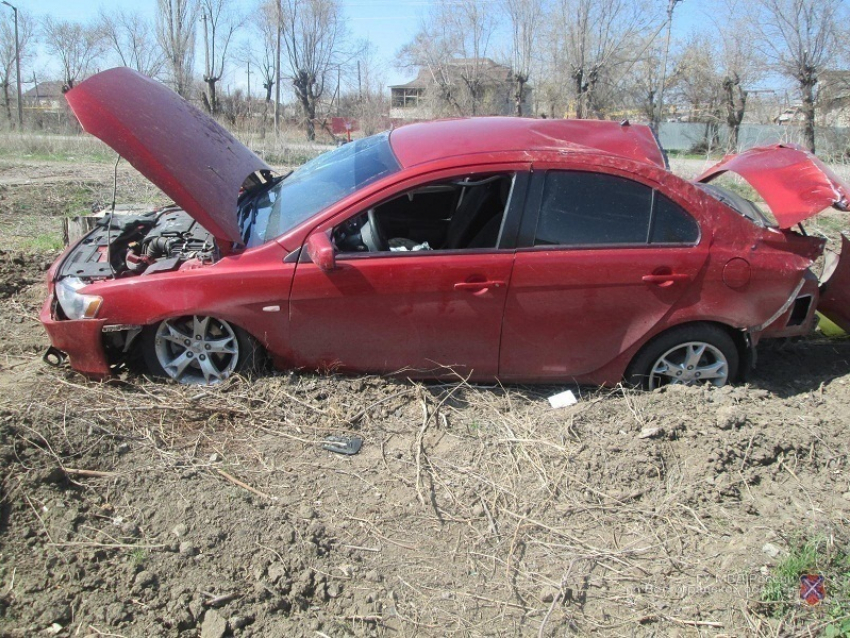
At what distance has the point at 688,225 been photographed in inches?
161

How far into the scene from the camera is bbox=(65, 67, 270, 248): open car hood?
371 cm

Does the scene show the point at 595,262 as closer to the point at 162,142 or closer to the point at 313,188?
the point at 313,188

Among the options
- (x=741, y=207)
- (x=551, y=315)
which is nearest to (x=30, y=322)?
(x=551, y=315)

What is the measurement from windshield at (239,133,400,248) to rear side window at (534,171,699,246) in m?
0.98

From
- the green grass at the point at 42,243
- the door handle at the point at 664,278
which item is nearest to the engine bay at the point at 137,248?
the door handle at the point at 664,278

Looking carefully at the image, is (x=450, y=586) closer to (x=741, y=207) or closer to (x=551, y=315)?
(x=551, y=315)

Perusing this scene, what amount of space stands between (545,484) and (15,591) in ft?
7.96

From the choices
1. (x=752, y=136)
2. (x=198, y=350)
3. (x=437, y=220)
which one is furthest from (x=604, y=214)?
(x=752, y=136)

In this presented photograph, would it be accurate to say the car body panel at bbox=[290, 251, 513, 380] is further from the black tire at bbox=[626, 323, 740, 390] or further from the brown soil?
the black tire at bbox=[626, 323, 740, 390]

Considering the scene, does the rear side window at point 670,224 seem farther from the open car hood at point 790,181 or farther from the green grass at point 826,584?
the green grass at point 826,584

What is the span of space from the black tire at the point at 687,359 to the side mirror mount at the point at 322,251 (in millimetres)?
2041

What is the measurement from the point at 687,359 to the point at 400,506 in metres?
2.18

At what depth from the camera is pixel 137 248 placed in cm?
470

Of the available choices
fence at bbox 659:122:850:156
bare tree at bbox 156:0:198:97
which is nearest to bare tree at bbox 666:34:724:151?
fence at bbox 659:122:850:156
